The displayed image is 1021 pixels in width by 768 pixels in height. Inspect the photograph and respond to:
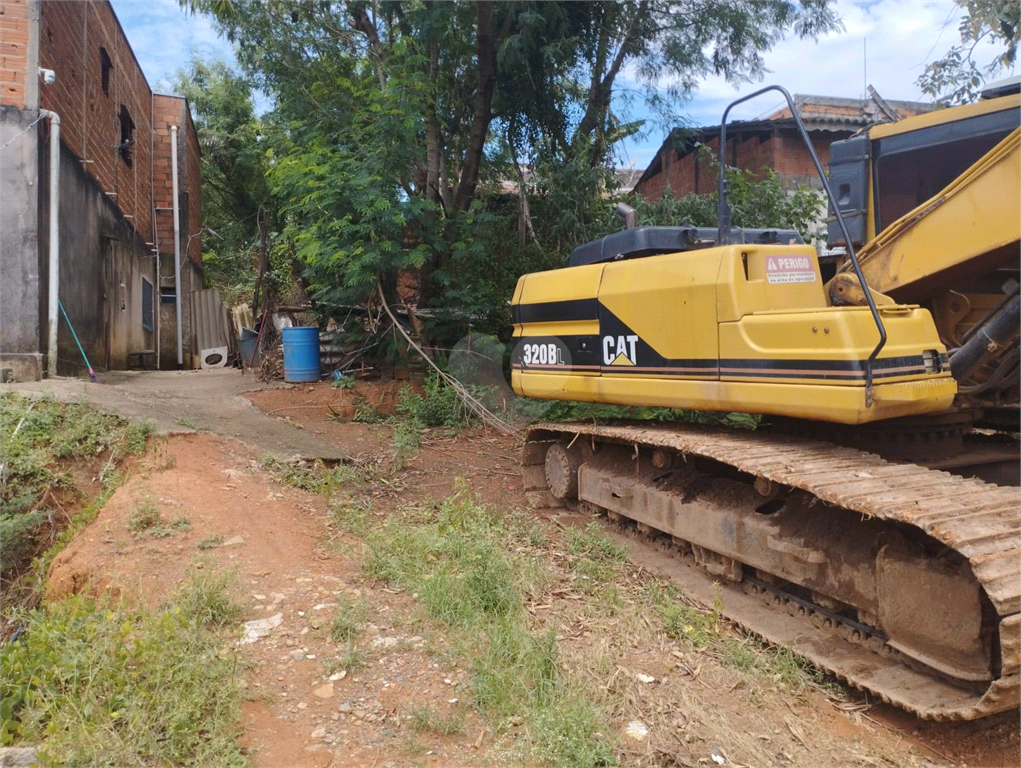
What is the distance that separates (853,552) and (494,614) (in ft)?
5.99

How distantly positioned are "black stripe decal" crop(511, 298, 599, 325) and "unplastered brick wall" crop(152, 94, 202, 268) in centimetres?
1160

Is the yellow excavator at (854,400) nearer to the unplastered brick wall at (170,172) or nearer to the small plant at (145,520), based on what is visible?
the small plant at (145,520)

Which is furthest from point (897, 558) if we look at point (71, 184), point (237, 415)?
point (71, 184)

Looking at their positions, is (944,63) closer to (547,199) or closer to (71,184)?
(547,199)

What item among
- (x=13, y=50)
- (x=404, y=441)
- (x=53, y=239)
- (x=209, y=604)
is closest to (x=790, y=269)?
(x=209, y=604)

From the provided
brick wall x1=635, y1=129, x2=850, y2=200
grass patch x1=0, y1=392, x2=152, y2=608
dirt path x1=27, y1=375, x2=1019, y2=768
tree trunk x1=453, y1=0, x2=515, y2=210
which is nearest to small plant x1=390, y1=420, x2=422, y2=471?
dirt path x1=27, y1=375, x2=1019, y2=768

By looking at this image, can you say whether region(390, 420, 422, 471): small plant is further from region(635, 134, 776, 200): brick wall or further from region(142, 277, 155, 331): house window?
region(635, 134, 776, 200): brick wall

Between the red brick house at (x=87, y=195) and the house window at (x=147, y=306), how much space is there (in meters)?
0.02

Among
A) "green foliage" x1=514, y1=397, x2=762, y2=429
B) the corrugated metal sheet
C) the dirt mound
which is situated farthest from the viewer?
the corrugated metal sheet

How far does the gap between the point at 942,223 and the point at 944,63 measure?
6947mm

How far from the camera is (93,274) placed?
31.9ft

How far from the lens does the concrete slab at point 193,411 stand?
20.9ft

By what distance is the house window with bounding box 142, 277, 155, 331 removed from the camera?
13461 mm

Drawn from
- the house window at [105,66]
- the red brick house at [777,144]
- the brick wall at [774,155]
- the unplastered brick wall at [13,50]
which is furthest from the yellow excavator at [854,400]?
the brick wall at [774,155]
